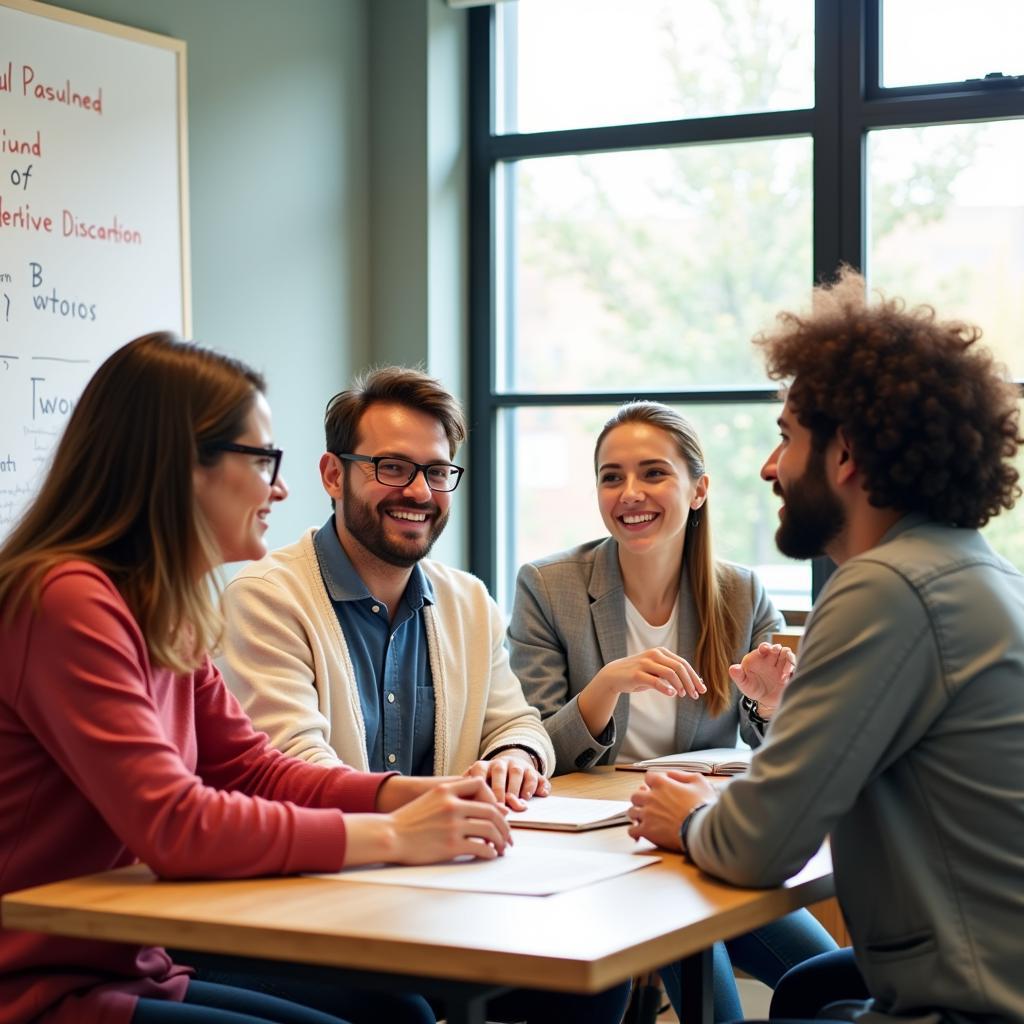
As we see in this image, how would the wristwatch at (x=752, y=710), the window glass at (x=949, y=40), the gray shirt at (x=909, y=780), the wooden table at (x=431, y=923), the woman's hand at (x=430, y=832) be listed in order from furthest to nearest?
1. the window glass at (x=949, y=40)
2. the wristwatch at (x=752, y=710)
3. the woman's hand at (x=430, y=832)
4. the gray shirt at (x=909, y=780)
5. the wooden table at (x=431, y=923)

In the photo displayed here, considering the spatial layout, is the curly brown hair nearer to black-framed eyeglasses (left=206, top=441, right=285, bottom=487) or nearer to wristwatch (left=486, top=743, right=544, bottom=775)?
black-framed eyeglasses (left=206, top=441, right=285, bottom=487)

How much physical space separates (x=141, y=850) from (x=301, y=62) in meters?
2.86

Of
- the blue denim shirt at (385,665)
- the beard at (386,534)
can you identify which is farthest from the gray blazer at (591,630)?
the beard at (386,534)

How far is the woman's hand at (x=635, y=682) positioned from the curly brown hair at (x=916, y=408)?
0.76 meters

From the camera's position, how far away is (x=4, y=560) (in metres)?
1.69

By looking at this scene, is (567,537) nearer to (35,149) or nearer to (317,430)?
(317,430)

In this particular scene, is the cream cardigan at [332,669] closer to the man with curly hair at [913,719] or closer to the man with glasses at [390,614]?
the man with glasses at [390,614]

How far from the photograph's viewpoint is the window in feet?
12.7

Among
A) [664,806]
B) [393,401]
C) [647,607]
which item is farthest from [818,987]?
[393,401]

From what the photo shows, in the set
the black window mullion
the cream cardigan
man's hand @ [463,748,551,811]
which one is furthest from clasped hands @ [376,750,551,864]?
the black window mullion

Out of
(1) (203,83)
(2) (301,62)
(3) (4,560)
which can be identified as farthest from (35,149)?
(3) (4,560)

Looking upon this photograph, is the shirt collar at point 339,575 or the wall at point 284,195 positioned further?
the wall at point 284,195

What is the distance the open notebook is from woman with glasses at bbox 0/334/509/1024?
767 mm

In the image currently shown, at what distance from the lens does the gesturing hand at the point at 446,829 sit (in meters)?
1.70
